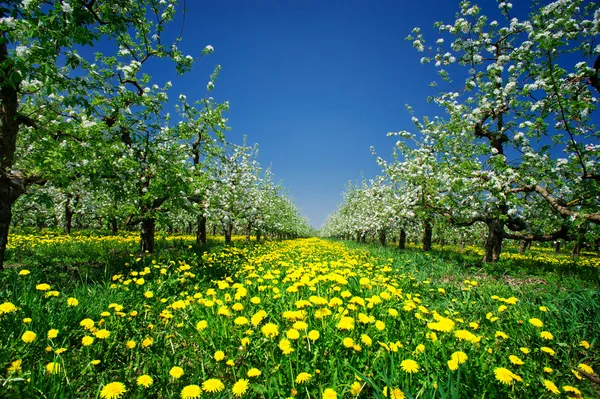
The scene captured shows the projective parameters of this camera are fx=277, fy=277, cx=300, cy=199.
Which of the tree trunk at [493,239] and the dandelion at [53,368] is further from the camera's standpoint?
the tree trunk at [493,239]

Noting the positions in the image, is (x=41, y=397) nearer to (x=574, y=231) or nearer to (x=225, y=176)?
(x=574, y=231)

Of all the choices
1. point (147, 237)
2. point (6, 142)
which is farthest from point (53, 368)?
point (147, 237)

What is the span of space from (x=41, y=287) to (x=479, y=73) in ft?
43.3

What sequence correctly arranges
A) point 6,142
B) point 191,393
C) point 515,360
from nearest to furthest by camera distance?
point 191,393, point 515,360, point 6,142

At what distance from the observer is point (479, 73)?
1017 centimetres

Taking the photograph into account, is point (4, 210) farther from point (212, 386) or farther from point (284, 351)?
point (284, 351)

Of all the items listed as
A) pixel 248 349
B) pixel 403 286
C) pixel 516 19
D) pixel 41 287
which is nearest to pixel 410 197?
pixel 516 19

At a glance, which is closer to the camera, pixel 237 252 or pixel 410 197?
pixel 237 252

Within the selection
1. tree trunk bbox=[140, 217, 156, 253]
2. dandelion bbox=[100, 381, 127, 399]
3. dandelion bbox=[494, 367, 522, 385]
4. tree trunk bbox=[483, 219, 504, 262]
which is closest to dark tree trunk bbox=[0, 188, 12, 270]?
tree trunk bbox=[140, 217, 156, 253]

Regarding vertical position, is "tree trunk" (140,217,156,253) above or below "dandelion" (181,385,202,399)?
above

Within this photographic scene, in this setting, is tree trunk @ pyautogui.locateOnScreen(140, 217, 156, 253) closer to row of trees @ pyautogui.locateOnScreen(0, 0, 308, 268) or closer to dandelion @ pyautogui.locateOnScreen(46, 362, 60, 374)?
row of trees @ pyautogui.locateOnScreen(0, 0, 308, 268)

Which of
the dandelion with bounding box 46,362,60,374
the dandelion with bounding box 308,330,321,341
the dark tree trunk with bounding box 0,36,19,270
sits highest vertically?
the dark tree trunk with bounding box 0,36,19,270

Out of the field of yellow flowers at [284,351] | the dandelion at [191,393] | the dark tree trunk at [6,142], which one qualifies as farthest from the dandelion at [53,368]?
the dark tree trunk at [6,142]

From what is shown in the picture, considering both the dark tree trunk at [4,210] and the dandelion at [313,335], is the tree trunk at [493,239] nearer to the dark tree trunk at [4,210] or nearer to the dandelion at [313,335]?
the dandelion at [313,335]
